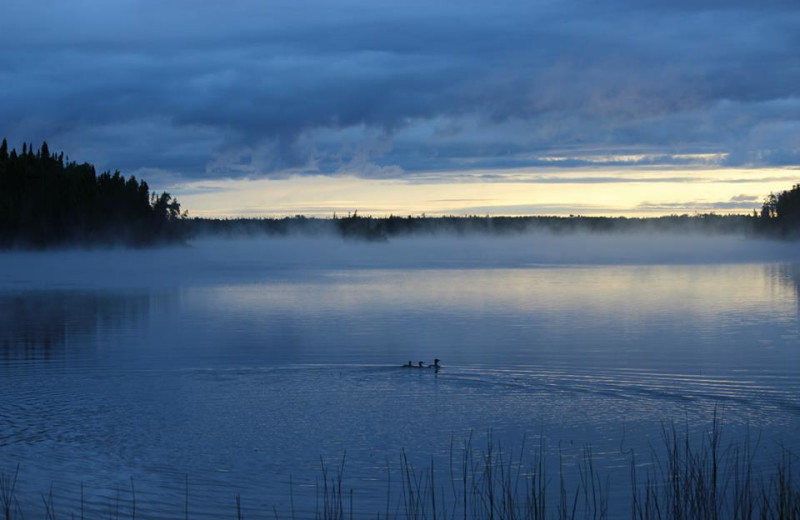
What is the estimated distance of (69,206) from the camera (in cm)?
13938

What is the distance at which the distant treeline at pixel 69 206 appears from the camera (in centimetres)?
13288

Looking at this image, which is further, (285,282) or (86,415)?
(285,282)

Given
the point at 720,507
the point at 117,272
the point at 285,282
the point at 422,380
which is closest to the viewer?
the point at 720,507

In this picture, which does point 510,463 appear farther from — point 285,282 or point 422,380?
point 285,282

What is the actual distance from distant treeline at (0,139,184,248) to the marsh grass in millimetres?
129084

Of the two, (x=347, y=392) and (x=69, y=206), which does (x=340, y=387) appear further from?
(x=69, y=206)

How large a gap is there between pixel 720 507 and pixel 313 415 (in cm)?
767

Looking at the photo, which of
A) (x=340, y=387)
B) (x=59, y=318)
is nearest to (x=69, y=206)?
(x=59, y=318)

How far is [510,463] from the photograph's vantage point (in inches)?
484

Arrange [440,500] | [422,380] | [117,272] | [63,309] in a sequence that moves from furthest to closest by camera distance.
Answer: [117,272]
[63,309]
[422,380]
[440,500]

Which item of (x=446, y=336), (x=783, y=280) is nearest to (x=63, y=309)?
(x=446, y=336)

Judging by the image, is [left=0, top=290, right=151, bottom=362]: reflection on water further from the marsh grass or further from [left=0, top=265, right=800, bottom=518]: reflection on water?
the marsh grass

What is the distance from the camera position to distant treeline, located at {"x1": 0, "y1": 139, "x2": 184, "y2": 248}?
133m

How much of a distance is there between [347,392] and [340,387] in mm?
620
